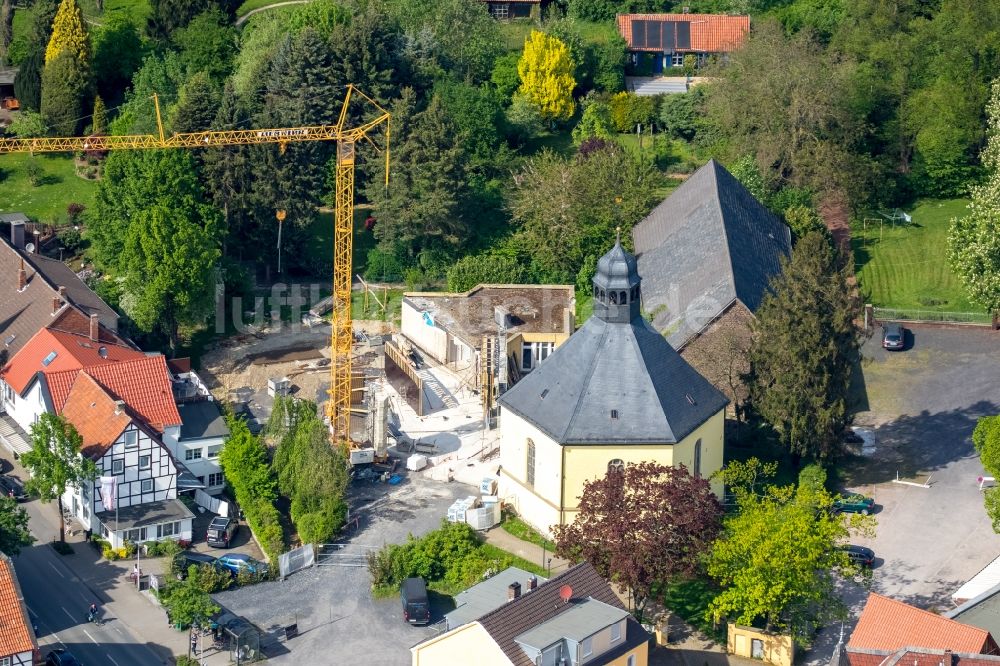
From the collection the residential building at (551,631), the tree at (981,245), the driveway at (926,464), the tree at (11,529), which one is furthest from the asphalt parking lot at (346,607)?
the tree at (981,245)

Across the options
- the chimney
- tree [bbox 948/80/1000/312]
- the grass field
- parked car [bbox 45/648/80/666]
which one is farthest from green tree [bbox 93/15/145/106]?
tree [bbox 948/80/1000/312]

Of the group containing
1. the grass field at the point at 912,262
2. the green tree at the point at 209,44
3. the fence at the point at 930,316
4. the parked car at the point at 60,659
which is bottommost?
the parked car at the point at 60,659

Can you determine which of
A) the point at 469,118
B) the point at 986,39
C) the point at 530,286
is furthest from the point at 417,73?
A: the point at 986,39

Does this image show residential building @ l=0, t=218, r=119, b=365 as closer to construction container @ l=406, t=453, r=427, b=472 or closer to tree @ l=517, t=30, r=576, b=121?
construction container @ l=406, t=453, r=427, b=472

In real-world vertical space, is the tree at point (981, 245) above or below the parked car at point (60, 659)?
above

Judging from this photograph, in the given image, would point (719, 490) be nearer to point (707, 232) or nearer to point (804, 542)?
point (804, 542)

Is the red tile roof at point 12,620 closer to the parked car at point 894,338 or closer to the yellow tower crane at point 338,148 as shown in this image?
the yellow tower crane at point 338,148

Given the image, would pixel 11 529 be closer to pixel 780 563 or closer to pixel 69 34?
pixel 780 563
